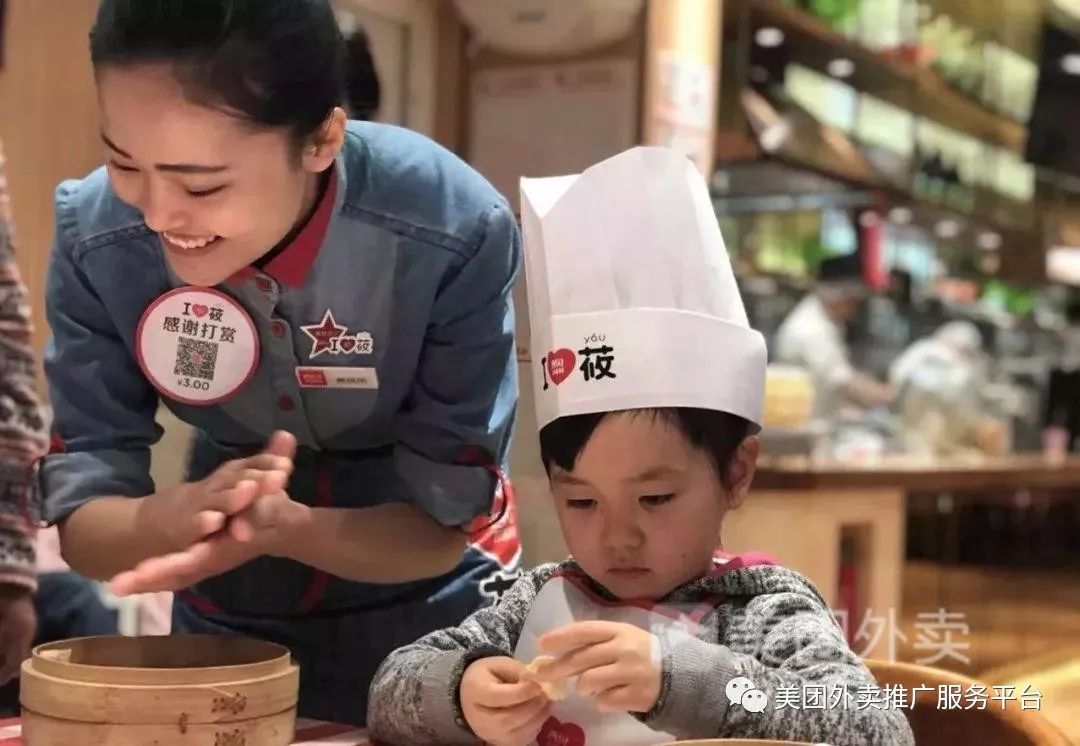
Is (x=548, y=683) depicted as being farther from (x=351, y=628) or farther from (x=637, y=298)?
(x=351, y=628)

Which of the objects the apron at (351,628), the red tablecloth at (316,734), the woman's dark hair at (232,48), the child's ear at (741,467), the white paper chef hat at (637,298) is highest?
the woman's dark hair at (232,48)

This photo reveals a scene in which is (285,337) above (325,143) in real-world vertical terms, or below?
below

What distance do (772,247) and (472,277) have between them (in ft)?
7.23

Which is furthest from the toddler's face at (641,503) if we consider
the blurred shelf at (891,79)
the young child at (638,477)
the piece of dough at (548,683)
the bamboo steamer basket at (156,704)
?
the blurred shelf at (891,79)

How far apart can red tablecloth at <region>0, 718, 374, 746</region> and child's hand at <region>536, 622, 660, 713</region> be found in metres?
0.23

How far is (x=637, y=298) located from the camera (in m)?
0.81

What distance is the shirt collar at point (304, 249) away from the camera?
0.92 m

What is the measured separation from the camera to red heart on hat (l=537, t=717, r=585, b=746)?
79cm

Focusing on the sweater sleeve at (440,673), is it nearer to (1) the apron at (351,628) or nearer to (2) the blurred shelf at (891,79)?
(1) the apron at (351,628)

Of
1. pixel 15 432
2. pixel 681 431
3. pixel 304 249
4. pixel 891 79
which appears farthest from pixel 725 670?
pixel 891 79

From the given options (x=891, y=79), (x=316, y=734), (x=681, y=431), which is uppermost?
(x=891, y=79)

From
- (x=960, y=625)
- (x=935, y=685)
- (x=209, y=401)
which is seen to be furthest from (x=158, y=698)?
(x=960, y=625)

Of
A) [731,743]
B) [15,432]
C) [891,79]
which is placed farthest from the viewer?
[891,79]

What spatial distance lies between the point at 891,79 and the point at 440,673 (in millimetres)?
2505
